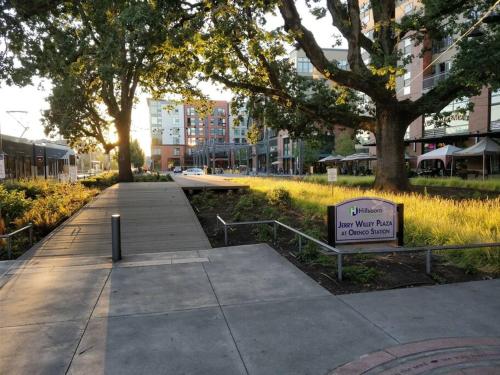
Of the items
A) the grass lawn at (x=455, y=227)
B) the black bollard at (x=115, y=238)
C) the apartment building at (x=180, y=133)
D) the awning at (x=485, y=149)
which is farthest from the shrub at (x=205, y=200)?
the apartment building at (x=180, y=133)

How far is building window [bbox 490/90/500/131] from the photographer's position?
113 ft

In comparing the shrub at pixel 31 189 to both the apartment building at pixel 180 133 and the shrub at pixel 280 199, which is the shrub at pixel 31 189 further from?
the apartment building at pixel 180 133

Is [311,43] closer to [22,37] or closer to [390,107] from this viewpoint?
[390,107]

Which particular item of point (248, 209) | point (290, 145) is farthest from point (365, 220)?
point (290, 145)

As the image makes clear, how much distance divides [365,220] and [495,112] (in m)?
33.7

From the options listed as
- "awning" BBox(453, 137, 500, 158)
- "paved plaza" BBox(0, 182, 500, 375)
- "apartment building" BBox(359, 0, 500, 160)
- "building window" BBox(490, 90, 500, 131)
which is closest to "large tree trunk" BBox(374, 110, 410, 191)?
"awning" BBox(453, 137, 500, 158)

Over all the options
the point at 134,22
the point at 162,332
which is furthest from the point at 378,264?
the point at 134,22

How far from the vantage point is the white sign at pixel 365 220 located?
23.4 ft

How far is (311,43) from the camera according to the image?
598 inches

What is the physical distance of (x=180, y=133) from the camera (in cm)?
14250

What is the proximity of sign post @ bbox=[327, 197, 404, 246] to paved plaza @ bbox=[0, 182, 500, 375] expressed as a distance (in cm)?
107

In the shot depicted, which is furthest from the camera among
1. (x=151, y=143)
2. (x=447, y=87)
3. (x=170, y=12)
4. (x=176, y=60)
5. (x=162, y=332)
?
(x=151, y=143)

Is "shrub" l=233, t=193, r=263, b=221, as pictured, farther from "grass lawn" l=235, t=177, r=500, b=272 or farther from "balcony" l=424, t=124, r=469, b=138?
"balcony" l=424, t=124, r=469, b=138

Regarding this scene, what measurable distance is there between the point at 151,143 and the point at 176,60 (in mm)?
127419
